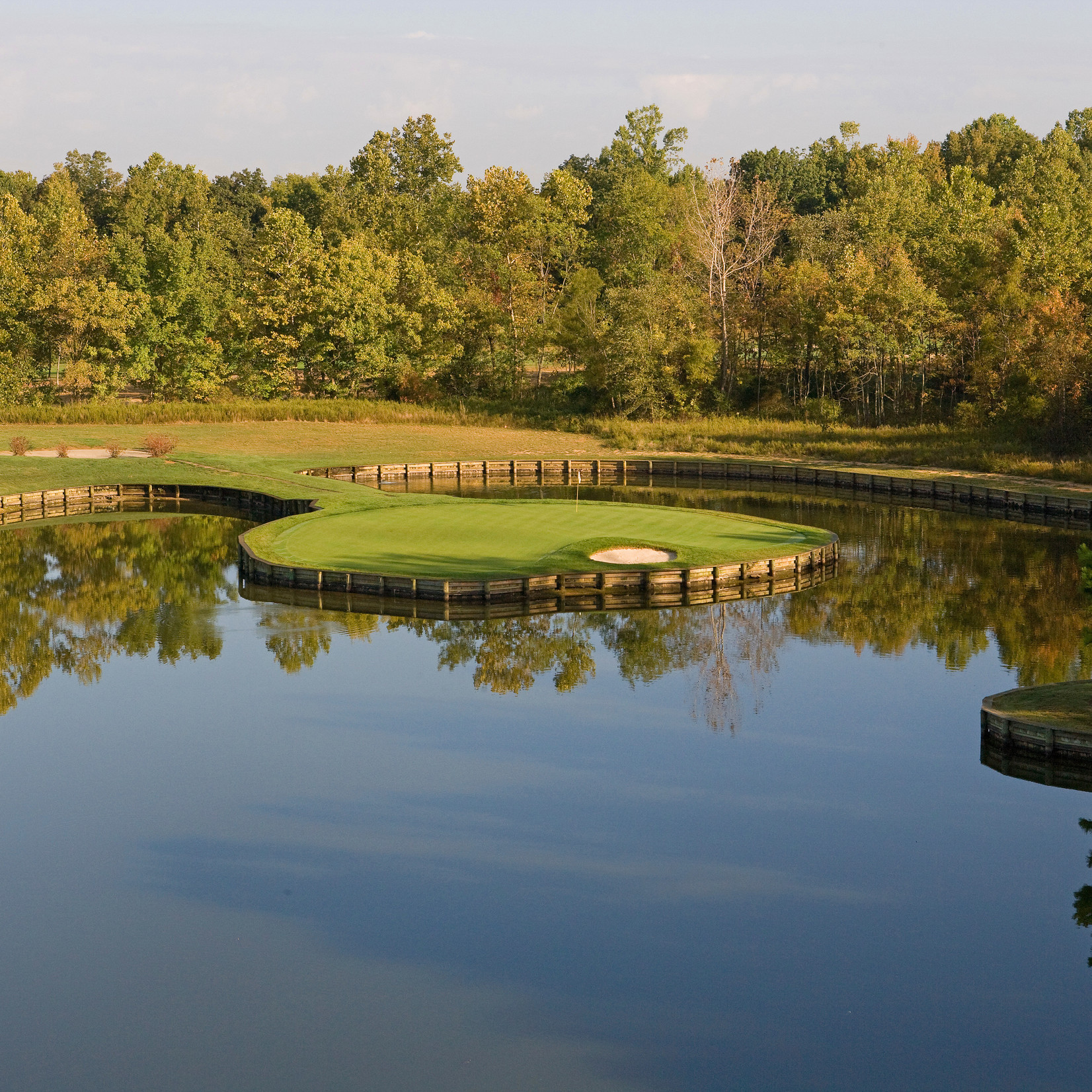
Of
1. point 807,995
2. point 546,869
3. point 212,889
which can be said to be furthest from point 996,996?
point 212,889

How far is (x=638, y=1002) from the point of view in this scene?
53.4 ft

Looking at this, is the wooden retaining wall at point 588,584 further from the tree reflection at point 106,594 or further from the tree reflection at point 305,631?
the tree reflection at point 106,594

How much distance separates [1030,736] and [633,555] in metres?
18.0

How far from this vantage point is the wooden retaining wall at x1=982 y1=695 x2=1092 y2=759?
77.9ft

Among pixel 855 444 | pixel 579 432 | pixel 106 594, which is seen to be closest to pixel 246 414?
pixel 579 432

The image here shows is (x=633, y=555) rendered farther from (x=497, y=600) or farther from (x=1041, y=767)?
(x=1041, y=767)

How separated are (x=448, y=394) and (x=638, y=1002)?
264 ft

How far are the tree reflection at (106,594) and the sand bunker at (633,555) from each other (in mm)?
11390

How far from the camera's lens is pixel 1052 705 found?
25391 millimetres

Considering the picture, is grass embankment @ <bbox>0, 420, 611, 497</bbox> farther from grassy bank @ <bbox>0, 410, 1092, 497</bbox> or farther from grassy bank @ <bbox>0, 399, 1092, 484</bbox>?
grassy bank @ <bbox>0, 399, 1092, 484</bbox>

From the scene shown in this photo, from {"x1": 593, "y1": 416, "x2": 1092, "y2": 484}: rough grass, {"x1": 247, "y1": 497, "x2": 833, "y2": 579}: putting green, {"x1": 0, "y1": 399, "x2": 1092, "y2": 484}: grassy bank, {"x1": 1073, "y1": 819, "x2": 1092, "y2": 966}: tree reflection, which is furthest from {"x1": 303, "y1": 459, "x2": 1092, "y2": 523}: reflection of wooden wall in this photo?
{"x1": 1073, "y1": 819, "x2": 1092, "y2": 966}: tree reflection

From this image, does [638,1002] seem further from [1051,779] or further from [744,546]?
[744,546]

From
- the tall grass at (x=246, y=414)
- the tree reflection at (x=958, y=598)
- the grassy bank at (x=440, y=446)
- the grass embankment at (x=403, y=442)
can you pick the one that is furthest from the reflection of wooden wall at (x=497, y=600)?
the tall grass at (x=246, y=414)

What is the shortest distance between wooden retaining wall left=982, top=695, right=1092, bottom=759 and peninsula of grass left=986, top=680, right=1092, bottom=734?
0.07m
